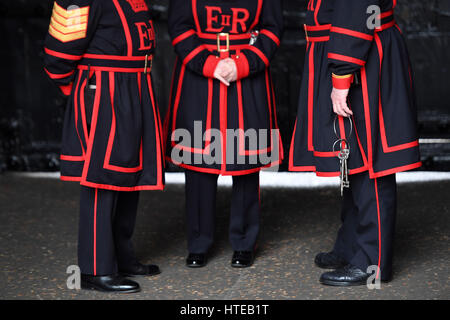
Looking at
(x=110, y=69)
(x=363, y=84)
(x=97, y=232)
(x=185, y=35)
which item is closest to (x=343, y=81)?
(x=363, y=84)

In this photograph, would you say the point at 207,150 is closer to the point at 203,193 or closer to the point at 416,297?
the point at 203,193

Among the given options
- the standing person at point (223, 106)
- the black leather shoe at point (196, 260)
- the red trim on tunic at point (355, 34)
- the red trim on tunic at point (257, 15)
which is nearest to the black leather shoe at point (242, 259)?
the standing person at point (223, 106)

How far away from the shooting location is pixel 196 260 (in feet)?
11.5

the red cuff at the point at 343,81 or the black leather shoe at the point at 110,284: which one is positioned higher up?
the red cuff at the point at 343,81

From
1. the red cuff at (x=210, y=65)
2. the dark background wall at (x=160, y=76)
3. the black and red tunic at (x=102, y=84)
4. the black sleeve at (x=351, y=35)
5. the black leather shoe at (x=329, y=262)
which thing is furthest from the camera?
the dark background wall at (x=160, y=76)

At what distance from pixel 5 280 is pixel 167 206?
1.69 m

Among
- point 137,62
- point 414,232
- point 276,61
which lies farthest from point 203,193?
point 276,61

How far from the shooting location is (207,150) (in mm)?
3438

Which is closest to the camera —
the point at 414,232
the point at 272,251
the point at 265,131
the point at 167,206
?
the point at 265,131

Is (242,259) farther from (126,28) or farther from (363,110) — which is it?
(126,28)

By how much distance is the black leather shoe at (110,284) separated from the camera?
10.2 ft

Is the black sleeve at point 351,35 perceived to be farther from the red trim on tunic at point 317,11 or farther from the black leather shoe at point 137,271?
the black leather shoe at point 137,271

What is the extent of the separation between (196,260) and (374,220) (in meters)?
0.93

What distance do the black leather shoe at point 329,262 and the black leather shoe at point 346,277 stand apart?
263 mm
